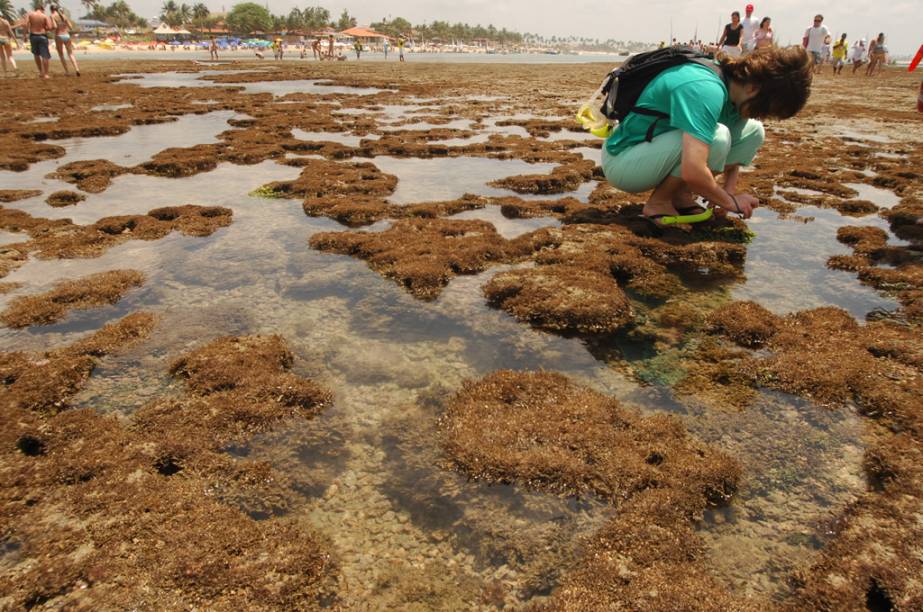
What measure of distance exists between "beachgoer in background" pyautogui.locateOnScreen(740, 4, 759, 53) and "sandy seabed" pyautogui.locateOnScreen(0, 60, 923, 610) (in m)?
16.9

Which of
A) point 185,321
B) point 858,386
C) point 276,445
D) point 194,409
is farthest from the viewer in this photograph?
point 185,321

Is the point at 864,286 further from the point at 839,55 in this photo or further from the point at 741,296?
the point at 839,55

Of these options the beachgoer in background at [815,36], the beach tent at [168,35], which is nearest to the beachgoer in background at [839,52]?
the beachgoer in background at [815,36]

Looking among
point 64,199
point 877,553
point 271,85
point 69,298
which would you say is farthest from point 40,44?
point 877,553

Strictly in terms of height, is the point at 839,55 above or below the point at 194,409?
above

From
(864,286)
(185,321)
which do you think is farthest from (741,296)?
(185,321)

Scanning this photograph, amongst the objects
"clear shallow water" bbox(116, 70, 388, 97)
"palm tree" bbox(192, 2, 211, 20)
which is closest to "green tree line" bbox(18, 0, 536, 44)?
"palm tree" bbox(192, 2, 211, 20)

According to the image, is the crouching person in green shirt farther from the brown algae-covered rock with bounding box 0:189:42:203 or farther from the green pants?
the brown algae-covered rock with bounding box 0:189:42:203

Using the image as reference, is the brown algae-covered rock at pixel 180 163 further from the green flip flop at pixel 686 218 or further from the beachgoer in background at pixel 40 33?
the beachgoer in background at pixel 40 33

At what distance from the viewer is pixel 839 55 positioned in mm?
37344

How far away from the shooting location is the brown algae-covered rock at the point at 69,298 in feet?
14.1

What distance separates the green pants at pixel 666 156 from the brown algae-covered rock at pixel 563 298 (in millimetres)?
1838

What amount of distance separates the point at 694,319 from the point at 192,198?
290 inches

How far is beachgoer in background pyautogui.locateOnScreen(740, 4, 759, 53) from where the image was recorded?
20.9m
